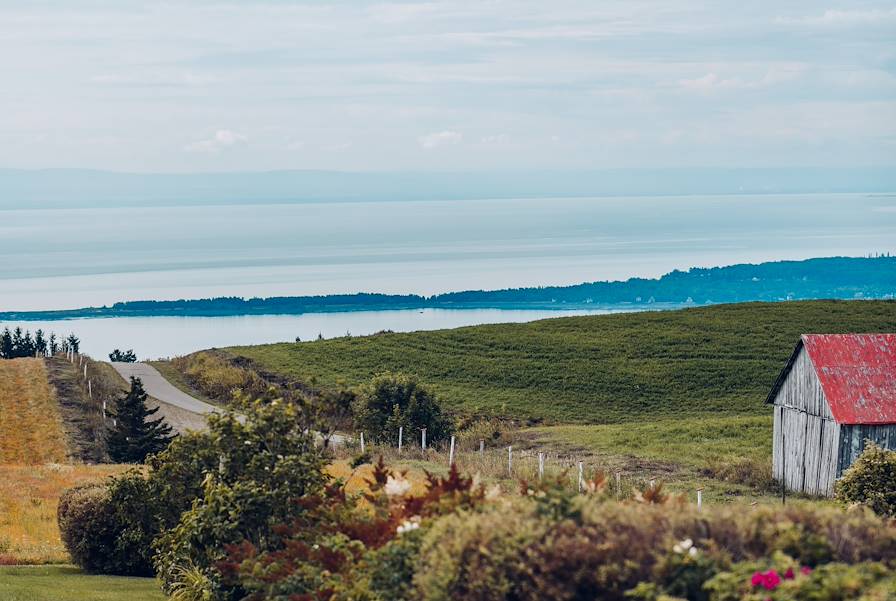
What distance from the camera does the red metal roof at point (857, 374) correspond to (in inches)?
1144

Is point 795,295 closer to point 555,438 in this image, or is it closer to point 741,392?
point 741,392

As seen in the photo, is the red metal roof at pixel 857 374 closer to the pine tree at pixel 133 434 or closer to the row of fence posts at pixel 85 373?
the pine tree at pixel 133 434

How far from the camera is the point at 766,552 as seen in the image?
8367 millimetres

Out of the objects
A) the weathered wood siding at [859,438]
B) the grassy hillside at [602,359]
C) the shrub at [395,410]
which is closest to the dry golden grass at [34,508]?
the shrub at [395,410]

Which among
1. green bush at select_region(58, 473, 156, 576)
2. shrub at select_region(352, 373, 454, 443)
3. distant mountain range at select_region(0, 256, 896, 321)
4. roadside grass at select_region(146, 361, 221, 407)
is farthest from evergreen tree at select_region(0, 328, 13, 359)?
distant mountain range at select_region(0, 256, 896, 321)

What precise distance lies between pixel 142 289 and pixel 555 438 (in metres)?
169

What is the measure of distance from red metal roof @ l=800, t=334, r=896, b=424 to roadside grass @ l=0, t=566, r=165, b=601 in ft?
62.3

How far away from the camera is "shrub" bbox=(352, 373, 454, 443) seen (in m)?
37.3

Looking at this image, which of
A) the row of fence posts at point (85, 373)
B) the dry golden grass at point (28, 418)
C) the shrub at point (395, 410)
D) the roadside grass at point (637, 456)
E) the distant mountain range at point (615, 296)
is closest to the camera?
the roadside grass at point (637, 456)

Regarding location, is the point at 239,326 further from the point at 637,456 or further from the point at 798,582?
the point at 798,582

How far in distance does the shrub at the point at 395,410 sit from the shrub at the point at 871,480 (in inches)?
736

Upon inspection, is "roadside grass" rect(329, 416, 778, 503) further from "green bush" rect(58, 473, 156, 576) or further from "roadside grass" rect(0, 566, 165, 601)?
"roadside grass" rect(0, 566, 165, 601)

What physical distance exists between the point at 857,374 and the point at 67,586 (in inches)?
851

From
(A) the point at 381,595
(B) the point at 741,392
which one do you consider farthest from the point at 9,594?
(B) the point at 741,392
